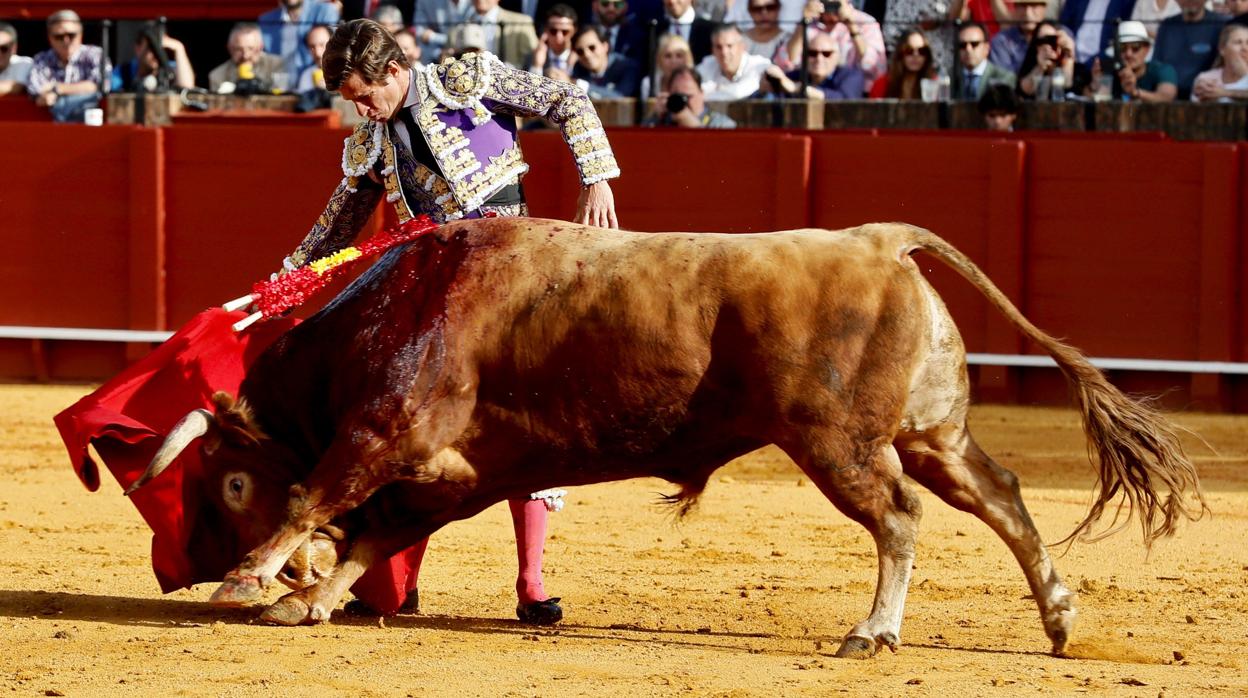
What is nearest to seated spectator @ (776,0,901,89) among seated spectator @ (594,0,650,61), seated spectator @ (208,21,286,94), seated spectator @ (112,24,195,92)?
seated spectator @ (594,0,650,61)

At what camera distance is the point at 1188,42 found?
8.80 m

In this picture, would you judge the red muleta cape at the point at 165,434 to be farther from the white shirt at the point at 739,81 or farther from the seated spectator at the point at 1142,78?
the seated spectator at the point at 1142,78

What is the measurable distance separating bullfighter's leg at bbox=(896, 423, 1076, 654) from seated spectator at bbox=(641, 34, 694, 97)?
18.3 feet

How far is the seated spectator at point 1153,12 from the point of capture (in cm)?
879

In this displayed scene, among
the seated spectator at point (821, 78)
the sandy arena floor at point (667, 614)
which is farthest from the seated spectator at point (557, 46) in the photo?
the sandy arena floor at point (667, 614)

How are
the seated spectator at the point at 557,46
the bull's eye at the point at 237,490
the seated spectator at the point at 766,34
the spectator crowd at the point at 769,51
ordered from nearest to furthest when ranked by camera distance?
1. the bull's eye at the point at 237,490
2. the spectator crowd at the point at 769,51
3. the seated spectator at the point at 766,34
4. the seated spectator at the point at 557,46

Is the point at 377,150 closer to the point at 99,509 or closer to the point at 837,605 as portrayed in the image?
the point at 837,605

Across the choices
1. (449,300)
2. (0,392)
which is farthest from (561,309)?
(0,392)

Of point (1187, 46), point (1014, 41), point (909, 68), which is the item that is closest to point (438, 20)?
point (909, 68)

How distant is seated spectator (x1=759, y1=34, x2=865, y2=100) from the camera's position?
9500 mm

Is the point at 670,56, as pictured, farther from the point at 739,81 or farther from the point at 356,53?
the point at 356,53

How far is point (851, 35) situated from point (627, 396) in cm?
599

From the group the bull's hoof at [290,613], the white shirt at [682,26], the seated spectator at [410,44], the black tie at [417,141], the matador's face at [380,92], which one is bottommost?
the bull's hoof at [290,613]

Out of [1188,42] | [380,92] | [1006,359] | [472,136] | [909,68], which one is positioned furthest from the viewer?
[909,68]
